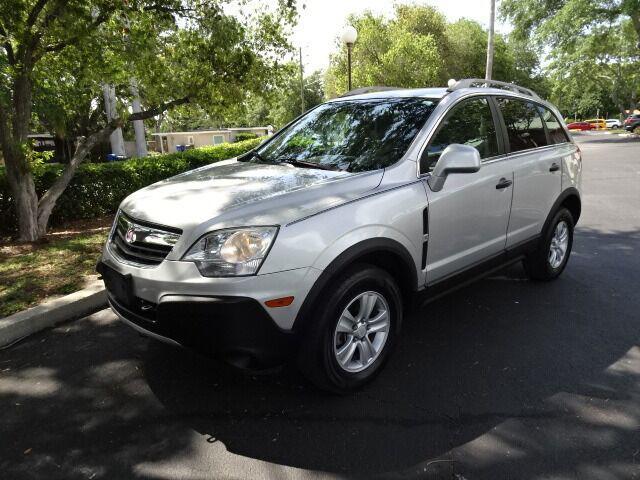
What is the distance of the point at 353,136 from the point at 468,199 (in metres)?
0.94

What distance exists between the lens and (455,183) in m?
3.43

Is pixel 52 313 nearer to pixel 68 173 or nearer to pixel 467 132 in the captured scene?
pixel 68 173

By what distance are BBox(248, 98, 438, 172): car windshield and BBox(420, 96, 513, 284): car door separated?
21 centimetres

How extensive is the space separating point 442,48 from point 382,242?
129 feet

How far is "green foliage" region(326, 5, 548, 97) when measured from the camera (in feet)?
89.4

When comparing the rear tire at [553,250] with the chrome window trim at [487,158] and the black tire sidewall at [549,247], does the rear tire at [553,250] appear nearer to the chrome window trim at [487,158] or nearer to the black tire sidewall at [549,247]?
the black tire sidewall at [549,247]

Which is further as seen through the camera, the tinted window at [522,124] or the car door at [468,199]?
the tinted window at [522,124]

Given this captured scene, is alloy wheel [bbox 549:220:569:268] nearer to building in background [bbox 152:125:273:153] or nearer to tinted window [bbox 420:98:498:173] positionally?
tinted window [bbox 420:98:498:173]

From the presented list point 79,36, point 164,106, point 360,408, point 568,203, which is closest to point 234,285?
point 360,408

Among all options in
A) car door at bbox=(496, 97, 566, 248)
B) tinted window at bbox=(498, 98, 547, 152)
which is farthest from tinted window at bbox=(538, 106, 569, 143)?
tinted window at bbox=(498, 98, 547, 152)

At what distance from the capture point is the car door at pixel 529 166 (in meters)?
4.11

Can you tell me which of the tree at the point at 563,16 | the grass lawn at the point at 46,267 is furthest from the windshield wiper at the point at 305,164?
the tree at the point at 563,16

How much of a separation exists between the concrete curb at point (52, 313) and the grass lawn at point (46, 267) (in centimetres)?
17

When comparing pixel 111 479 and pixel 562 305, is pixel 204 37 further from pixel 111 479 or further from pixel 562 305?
pixel 111 479
